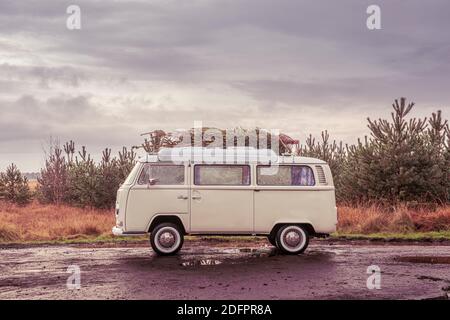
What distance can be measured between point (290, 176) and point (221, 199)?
162cm

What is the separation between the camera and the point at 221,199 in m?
12.2

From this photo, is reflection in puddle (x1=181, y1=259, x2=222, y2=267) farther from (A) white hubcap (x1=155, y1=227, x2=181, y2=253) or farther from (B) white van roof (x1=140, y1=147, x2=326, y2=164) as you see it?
Result: (B) white van roof (x1=140, y1=147, x2=326, y2=164)

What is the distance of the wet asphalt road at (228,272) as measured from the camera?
320 inches

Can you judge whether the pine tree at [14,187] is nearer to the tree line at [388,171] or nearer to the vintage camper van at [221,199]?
the tree line at [388,171]

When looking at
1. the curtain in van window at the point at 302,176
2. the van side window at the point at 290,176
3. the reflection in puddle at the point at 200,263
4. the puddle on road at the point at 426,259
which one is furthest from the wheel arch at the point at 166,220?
the puddle on road at the point at 426,259

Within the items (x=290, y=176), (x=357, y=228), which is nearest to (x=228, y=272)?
(x=290, y=176)

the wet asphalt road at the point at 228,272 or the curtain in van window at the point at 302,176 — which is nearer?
the wet asphalt road at the point at 228,272

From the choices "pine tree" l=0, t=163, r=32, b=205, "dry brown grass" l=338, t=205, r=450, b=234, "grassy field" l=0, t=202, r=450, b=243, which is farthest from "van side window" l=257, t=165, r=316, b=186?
"pine tree" l=0, t=163, r=32, b=205

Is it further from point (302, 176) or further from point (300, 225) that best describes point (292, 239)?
point (302, 176)

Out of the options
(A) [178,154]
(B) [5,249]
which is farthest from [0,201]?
(A) [178,154]

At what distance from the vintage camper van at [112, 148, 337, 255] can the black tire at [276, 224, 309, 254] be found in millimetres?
22

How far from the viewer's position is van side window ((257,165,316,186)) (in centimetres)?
1241
